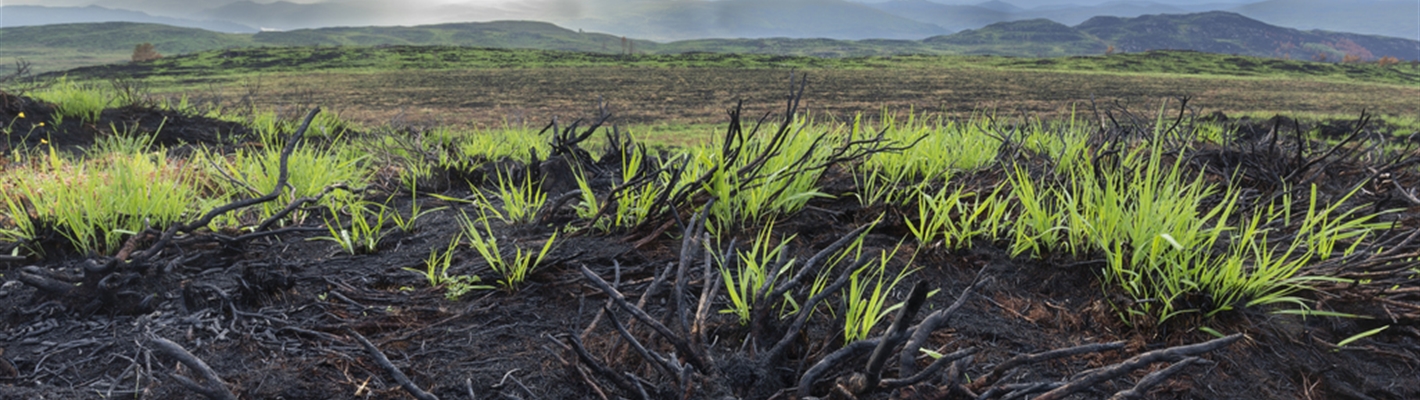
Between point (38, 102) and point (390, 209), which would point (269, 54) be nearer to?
point (38, 102)

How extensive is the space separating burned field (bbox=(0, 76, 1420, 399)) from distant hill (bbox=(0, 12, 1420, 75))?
284 feet

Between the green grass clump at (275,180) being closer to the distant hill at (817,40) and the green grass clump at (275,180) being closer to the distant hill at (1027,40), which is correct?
the distant hill at (817,40)

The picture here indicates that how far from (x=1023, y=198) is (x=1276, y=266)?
0.63 m

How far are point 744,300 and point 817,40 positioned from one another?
132830 mm

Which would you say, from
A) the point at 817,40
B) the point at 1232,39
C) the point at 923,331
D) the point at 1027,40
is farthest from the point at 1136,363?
the point at 1232,39

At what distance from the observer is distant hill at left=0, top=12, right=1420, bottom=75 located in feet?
293

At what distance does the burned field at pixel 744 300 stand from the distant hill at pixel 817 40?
86.7m

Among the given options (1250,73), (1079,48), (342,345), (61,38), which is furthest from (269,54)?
(1079,48)

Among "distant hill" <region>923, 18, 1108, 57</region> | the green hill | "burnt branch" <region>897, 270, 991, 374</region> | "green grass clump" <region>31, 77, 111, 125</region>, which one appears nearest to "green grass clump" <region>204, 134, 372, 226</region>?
"burnt branch" <region>897, 270, 991, 374</region>

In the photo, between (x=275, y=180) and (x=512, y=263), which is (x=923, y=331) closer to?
(x=512, y=263)

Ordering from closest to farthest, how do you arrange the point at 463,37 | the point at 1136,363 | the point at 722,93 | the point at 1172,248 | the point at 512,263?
the point at 1136,363 → the point at 1172,248 → the point at 512,263 → the point at 722,93 → the point at 463,37

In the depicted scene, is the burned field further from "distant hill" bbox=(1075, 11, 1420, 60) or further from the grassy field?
"distant hill" bbox=(1075, 11, 1420, 60)

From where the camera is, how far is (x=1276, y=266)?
1565 mm

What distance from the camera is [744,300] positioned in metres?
1.51
